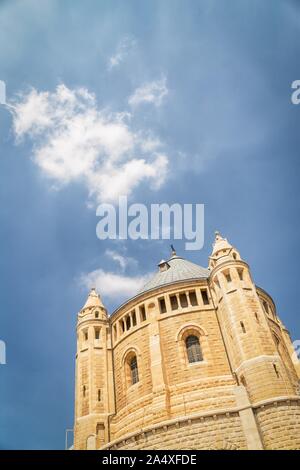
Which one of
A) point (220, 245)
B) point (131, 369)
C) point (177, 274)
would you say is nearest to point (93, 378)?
point (131, 369)

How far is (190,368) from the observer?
1040 inches

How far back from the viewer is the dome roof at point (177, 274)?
32500 millimetres

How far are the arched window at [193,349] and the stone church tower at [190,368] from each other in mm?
73

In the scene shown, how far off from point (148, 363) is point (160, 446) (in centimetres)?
682

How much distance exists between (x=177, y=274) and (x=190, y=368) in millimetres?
9457

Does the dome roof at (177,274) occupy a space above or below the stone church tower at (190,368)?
above

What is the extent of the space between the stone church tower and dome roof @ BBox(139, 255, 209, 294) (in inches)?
7.0

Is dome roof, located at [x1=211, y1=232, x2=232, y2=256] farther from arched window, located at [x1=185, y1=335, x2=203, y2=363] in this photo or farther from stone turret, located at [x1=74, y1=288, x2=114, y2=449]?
stone turret, located at [x1=74, y1=288, x2=114, y2=449]

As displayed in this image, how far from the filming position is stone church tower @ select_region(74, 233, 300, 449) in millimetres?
20875

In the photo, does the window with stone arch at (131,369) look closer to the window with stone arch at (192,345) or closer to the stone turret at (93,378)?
the stone turret at (93,378)

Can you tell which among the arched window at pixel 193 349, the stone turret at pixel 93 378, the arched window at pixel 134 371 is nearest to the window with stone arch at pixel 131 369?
the arched window at pixel 134 371
